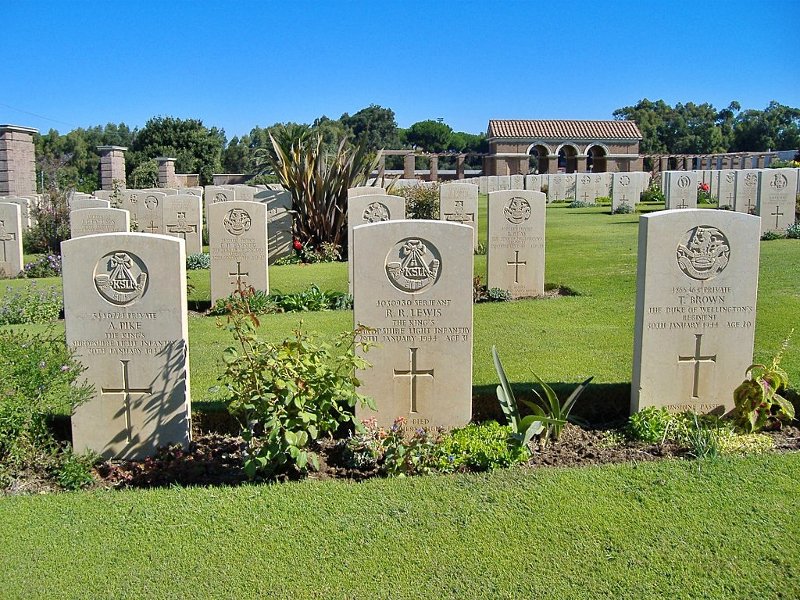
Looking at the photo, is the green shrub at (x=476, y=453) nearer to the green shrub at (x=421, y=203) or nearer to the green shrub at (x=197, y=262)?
the green shrub at (x=197, y=262)

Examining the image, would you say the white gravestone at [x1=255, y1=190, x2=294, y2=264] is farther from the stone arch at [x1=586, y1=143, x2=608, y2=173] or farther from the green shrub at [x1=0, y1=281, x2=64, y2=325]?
the stone arch at [x1=586, y1=143, x2=608, y2=173]

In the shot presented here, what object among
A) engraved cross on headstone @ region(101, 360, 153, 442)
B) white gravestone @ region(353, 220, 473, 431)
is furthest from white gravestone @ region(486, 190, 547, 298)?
engraved cross on headstone @ region(101, 360, 153, 442)

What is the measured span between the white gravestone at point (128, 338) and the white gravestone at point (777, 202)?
54.2 ft

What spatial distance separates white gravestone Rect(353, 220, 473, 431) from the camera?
17.8 feet

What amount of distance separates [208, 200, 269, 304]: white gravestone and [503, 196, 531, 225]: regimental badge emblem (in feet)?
11.1

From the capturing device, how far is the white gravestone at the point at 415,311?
5426mm

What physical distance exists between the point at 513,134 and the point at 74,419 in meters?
48.2

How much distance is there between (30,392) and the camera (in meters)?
4.75

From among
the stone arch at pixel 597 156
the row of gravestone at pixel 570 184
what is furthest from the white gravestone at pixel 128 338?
the stone arch at pixel 597 156

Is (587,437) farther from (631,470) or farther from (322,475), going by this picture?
(322,475)

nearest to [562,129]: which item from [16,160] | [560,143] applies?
[560,143]

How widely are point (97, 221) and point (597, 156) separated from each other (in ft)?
149

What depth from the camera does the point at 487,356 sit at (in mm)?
7492

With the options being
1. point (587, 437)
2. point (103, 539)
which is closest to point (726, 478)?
point (587, 437)
